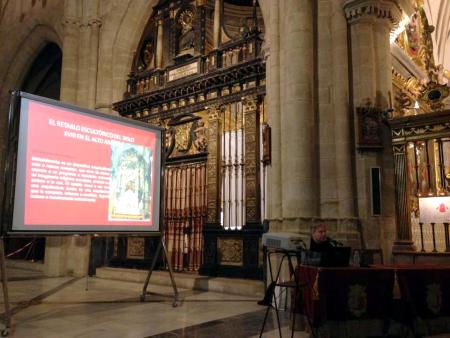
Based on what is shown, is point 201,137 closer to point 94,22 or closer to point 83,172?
point 83,172

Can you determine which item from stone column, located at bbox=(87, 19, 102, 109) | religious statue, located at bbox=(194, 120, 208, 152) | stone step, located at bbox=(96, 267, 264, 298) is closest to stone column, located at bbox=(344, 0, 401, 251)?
stone step, located at bbox=(96, 267, 264, 298)

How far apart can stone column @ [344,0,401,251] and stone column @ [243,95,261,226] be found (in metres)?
2.47

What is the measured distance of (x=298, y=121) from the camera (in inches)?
279

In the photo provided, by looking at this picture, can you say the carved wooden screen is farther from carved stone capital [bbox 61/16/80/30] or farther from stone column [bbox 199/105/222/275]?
carved stone capital [bbox 61/16/80/30]

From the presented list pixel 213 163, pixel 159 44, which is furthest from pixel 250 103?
pixel 159 44

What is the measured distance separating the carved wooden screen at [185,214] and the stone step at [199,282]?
51 cm

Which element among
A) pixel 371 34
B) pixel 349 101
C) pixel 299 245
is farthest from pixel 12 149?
pixel 371 34

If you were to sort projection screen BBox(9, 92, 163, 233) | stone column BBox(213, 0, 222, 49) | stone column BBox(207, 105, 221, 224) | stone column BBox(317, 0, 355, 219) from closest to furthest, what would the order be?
projection screen BBox(9, 92, 163, 233) → stone column BBox(317, 0, 355, 219) → stone column BBox(207, 105, 221, 224) → stone column BBox(213, 0, 222, 49)

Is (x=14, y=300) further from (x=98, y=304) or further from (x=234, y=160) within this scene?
(x=234, y=160)

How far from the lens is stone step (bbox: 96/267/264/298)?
8.01 m

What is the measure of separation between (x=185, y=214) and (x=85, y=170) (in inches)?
182

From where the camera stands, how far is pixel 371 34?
731cm

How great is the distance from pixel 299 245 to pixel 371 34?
4576 millimetres

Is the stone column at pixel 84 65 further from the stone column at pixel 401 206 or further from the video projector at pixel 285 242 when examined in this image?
the video projector at pixel 285 242
